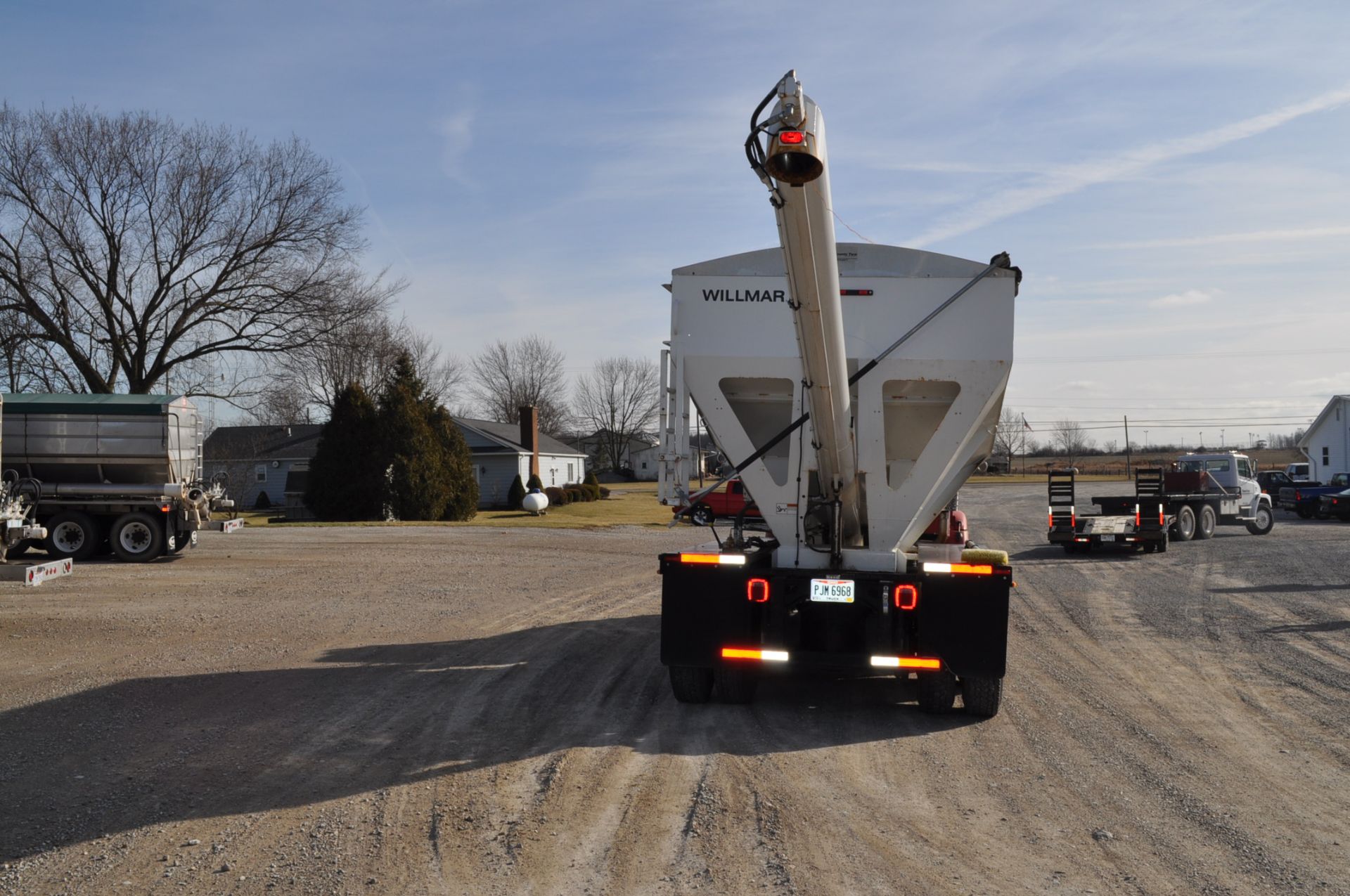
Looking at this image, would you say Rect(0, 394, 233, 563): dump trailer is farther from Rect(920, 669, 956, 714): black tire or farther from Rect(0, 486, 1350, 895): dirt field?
Rect(920, 669, 956, 714): black tire

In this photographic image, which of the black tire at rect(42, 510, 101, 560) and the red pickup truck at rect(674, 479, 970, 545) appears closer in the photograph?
the red pickup truck at rect(674, 479, 970, 545)

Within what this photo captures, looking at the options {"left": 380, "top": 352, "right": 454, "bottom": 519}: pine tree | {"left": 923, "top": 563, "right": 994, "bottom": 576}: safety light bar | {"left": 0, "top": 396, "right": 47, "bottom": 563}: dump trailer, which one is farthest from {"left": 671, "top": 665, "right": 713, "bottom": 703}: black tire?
{"left": 380, "top": 352, "right": 454, "bottom": 519}: pine tree

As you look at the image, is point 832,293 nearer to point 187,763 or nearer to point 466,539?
point 187,763

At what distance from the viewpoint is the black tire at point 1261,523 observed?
29.8m

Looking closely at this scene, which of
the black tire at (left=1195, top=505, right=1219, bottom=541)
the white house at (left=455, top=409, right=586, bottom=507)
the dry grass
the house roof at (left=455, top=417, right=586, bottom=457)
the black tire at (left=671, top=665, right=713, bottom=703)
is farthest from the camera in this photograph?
the house roof at (left=455, top=417, right=586, bottom=457)

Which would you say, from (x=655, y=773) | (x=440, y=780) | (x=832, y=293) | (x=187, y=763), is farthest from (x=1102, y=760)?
(x=187, y=763)

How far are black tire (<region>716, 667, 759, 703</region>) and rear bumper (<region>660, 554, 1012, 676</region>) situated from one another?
8.6 inches

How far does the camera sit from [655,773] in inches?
264

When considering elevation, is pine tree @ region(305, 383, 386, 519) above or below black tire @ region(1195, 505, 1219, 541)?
above

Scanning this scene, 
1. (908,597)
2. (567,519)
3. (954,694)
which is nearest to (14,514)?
(908,597)

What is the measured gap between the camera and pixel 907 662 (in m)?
8.03

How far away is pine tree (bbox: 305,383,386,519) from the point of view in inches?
1452

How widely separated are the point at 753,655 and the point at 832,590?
805mm

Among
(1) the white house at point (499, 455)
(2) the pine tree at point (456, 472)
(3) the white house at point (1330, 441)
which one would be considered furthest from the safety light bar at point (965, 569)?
(3) the white house at point (1330, 441)
